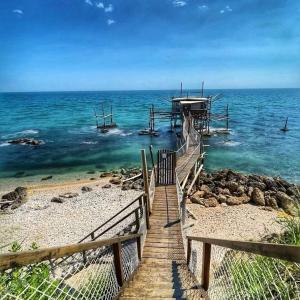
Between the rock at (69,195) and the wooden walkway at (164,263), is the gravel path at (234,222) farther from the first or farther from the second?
the rock at (69,195)

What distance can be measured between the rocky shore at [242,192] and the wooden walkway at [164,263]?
21.0 ft

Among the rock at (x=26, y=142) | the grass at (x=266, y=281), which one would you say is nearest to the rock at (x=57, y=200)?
the grass at (x=266, y=281)

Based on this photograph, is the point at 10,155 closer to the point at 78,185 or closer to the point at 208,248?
the point at 78,185

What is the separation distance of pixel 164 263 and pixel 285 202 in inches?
515

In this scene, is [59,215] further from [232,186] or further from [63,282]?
[63,282]

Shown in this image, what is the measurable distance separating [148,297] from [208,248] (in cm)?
152

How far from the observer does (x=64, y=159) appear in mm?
30359

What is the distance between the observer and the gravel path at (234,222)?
1391cm

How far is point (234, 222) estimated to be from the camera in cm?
1516

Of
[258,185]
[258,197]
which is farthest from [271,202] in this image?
[258,185]

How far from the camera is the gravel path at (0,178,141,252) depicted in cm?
1430

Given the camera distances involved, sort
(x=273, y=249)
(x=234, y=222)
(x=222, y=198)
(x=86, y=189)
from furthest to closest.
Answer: (x=86, y=189) → (x=222, y=198) → (x=234, y=222) → (x=273, y=249)

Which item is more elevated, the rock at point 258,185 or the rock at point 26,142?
the rock at point 258,185

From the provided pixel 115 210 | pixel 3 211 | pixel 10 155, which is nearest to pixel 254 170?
pixel 115 210
